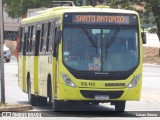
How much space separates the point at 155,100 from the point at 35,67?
15.7 ft

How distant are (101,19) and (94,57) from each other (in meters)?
1.05

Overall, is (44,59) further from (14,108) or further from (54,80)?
(14,108)

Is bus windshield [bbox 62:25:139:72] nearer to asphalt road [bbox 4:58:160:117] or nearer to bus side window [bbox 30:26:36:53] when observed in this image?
asphalt road [bbox 4:58:160:117]

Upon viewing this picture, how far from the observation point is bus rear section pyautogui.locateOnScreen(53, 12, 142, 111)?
18.3 meters

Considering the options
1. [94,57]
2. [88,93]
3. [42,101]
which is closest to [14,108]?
[88,93]

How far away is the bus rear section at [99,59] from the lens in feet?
60.0

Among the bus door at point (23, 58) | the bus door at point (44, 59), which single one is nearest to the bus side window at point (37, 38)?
the bus door at point (44, 59)

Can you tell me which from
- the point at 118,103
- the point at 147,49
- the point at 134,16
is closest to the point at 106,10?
the point at 134,16

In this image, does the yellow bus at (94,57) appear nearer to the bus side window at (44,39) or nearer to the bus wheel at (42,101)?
the bus side window at (44,39)

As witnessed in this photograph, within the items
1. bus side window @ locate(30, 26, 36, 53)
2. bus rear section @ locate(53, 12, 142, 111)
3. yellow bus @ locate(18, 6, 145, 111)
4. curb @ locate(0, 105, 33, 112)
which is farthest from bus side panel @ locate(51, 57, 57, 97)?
bus side window @ locate(30, 26, 36, 53)

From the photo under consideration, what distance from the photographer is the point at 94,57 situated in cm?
1864

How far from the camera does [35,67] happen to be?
22.2 m

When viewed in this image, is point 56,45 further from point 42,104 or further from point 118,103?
point 42,104

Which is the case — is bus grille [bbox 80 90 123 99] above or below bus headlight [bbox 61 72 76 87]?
below
